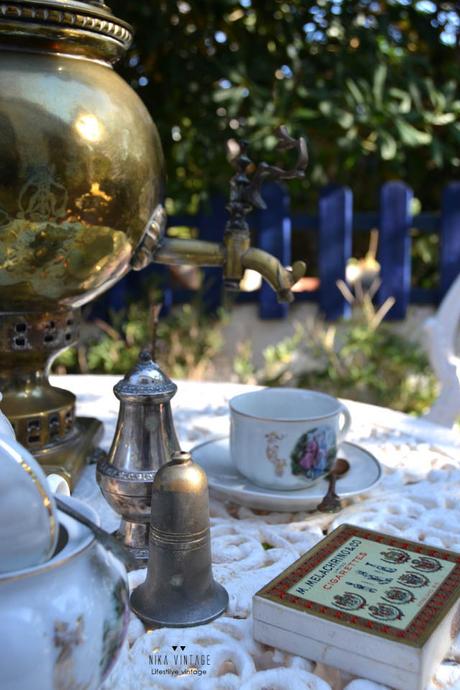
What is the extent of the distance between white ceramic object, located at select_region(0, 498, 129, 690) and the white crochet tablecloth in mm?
109

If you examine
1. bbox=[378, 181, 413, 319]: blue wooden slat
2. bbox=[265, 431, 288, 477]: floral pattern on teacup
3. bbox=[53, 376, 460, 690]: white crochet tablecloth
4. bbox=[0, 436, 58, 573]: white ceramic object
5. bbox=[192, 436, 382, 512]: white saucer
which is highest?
bbox=[378, 181, 413, 319]: blue wooden slat

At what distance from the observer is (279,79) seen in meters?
2.39

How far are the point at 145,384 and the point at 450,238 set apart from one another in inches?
87.1

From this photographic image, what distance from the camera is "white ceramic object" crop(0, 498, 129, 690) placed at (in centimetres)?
34

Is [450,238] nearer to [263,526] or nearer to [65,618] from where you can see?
[263,526]

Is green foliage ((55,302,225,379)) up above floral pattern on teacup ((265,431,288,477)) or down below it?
below

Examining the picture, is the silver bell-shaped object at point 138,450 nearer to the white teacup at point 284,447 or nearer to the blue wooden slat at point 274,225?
the white teacup at point 284,447

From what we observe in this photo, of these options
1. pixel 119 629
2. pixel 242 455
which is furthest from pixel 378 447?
pixel 119 629

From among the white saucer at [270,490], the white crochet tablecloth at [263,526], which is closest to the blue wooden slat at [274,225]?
the white crochet tablecloth at [263,526]

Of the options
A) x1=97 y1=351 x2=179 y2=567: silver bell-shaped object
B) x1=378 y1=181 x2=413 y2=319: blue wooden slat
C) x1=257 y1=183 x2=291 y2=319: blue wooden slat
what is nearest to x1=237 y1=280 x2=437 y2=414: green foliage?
x1=378 y1=181 x2=413 y2=319: blue wooden slat

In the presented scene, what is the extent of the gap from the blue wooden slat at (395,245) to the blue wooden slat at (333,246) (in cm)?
13

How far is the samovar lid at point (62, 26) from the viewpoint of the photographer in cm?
61

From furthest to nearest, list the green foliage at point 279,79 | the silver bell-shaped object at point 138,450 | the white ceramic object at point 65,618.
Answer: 1. the green foliage at point 279,79
2. the silver bell-shaped object at point 138,450
3. the white ceramic object at point 65,618

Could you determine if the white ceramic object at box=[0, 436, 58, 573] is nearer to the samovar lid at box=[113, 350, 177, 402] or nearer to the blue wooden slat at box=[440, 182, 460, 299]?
the samovar lid at box=[113, 350, 177, 402]
